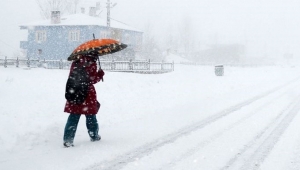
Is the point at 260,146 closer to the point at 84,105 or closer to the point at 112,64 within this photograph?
the point at 84,105

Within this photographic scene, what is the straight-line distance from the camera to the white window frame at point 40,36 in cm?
4547

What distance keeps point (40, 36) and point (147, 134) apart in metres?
42.3

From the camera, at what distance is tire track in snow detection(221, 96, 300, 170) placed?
5105mm

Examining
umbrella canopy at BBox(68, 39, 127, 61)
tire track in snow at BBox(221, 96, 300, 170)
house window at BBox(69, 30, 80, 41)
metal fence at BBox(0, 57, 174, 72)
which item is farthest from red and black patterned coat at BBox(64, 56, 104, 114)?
house window at BBox(69, 30, 80, 41)

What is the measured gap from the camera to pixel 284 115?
989 cm

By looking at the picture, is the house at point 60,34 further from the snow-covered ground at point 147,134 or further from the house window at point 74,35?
the snow-covered ground at point 147,134

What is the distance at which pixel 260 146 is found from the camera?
625 cm

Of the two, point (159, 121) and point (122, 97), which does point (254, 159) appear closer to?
point (159, 121)

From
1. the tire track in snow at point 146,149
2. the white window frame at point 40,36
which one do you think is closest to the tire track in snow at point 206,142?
Result: the tire track in snow at point 146,149

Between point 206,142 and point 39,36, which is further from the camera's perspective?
point 39,36

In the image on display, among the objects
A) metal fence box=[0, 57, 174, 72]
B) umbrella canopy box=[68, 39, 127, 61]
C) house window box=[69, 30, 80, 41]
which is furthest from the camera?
house window box=[69, 30, 80, 41]

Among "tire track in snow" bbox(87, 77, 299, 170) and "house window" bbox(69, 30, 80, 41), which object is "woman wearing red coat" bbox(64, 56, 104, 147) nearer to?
"tire track in snow" bbox(87, 77, 299, 170)

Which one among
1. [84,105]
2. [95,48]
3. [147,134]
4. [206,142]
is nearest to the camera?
[95,48]

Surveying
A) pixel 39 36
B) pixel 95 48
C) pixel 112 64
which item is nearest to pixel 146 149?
pixel 95 48
